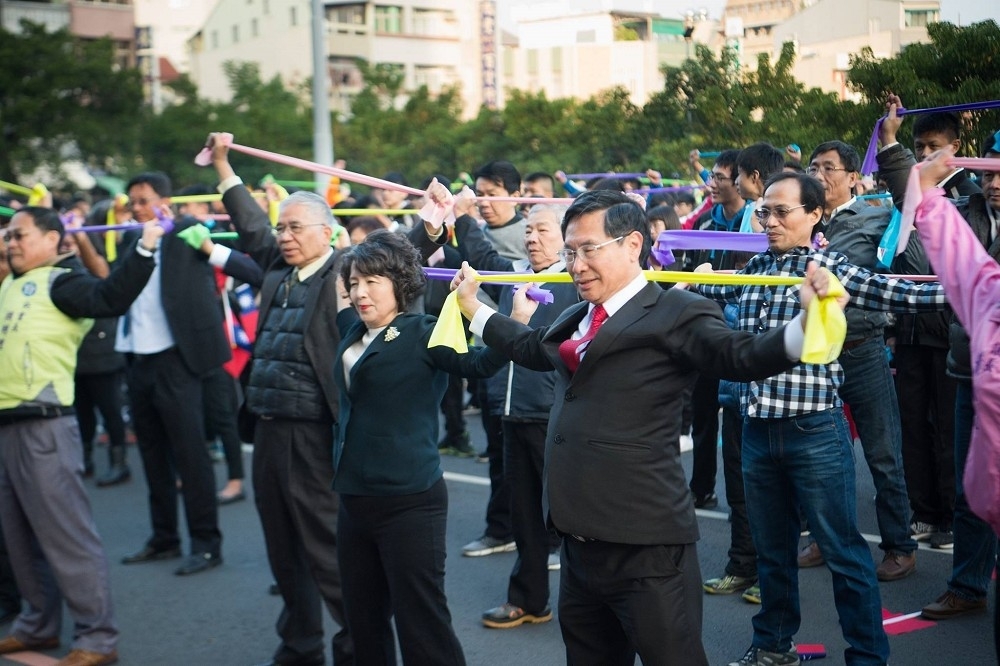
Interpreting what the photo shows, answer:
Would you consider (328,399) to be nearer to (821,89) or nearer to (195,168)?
(821,89)

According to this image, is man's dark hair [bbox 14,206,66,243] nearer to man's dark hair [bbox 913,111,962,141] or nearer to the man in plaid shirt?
the man in plaid shirt

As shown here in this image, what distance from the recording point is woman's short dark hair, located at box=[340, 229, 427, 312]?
183 inches

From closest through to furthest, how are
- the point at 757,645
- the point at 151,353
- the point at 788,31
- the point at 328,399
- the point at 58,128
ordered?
the point at 757,645 < the point at 328,399 < the point at 151,353 < the point at 788,31 < the point at 58,128

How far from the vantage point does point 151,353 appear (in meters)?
7.42

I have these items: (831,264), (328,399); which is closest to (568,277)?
(831,264)

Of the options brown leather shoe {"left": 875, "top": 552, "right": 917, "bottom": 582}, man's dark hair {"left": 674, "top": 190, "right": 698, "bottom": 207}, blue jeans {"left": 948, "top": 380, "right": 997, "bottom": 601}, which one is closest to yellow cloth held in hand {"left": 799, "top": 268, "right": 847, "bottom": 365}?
blue jeans {"left": 948, "top": 380, "right": 997, "bottom": 601}

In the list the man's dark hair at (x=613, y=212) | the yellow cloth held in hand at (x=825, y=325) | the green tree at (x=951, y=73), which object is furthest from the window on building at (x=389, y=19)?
the yellow cloth held in hand at (x=825, y=325)

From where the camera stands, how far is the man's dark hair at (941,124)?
19.3 feet

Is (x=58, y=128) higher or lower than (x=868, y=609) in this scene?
higher

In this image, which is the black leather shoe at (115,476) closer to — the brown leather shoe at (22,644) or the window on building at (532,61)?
the brown leather shoe at (22,644)

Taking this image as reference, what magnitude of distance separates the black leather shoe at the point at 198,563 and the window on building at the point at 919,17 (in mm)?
5243

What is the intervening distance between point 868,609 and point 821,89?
4015 mm

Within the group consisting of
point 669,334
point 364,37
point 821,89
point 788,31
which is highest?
point 364,37

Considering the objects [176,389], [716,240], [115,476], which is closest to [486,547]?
[176,389]
